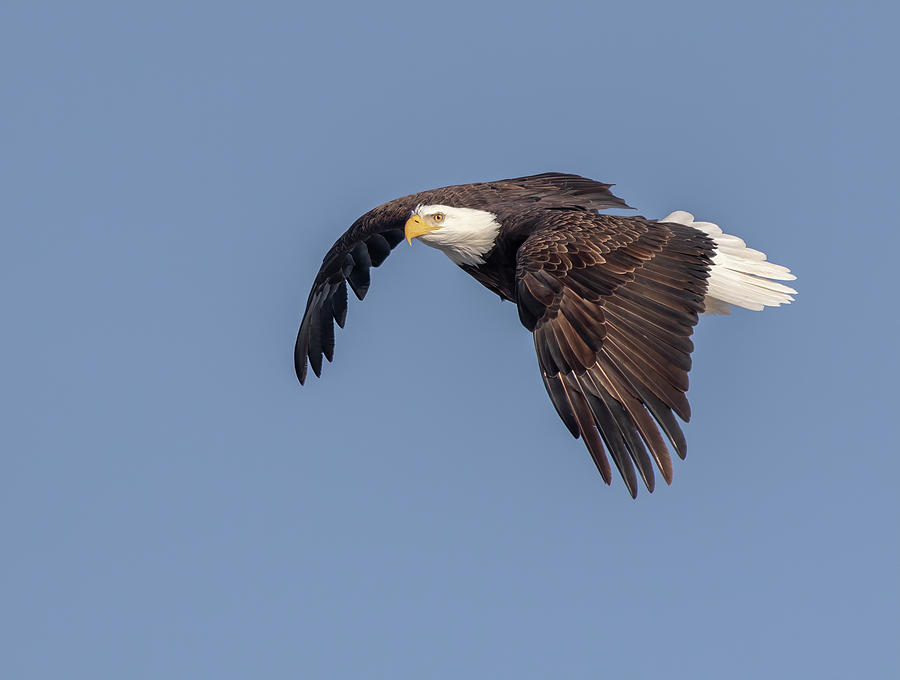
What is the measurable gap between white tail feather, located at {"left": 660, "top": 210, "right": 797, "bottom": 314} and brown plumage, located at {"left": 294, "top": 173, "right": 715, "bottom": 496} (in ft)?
1.02

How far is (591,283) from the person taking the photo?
26.7 feet

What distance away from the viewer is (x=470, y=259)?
967cm

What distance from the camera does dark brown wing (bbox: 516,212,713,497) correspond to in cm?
740

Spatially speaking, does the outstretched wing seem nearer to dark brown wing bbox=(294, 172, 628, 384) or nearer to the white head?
dark brown wing bbox=(294, 172, 628, 384)

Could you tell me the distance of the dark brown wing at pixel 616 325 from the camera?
24.3ft

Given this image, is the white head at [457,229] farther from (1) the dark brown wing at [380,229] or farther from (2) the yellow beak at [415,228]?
(1) the dark brown wing at [380,229]

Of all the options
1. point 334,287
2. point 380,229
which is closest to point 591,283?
point 380,229

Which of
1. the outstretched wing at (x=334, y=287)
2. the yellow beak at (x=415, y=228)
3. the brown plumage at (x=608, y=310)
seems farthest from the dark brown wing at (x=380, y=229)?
the yellow beak at (x=415, y=228)

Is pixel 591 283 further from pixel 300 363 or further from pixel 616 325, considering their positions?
pixel 300 363

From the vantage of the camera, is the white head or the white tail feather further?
the white head

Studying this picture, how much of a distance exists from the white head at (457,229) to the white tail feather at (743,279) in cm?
150

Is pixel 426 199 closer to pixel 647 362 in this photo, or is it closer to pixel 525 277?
pixel 525 277

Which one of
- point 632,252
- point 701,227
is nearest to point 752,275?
point 701,227

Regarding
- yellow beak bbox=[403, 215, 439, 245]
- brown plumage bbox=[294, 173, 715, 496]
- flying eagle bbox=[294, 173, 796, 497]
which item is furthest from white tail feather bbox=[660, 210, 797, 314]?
yellow beak bbox=[403, 215, 439, 245]
